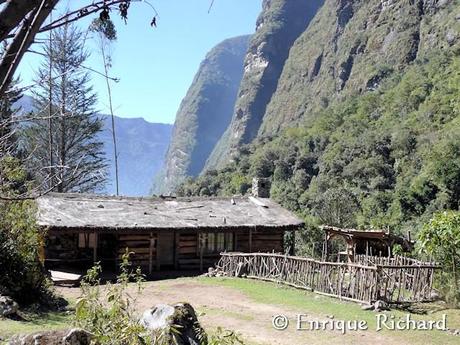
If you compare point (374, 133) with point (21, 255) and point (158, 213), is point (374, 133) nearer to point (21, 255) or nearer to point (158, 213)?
point (158, 213)

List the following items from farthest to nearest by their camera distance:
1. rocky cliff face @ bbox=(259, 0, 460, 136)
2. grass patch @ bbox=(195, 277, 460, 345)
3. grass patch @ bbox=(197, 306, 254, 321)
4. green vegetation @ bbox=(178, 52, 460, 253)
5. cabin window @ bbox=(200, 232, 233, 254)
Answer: rocky cliff face @ bbox=(259, 0, 460, 136) < green vegetation @ bbox=(178, 52, 460, 253) < cabin window @ bbox=(200, 232, 233, 254) < grass patch @ bbox=(197, 306, 254, 321) < grass patch @ bbox=(195, 277, 460, 345)

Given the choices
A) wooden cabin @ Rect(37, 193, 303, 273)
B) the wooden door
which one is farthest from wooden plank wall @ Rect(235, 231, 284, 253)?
the wooden door

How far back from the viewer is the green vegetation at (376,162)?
41.6 m

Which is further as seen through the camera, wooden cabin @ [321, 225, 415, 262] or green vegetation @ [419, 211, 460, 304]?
wooden cabin @ [321, 225, 415, 262]

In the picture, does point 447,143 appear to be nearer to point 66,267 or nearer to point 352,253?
point 352,253

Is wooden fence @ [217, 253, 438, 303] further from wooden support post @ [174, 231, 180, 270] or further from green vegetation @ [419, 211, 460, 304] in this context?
wooden support post @ [174, 231, 180, 270]

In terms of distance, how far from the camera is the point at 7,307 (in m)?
10.8

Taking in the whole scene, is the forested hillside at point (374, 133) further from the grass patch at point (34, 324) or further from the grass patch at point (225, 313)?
the grass patch at point (34, 324)

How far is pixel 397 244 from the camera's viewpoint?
22.6 m

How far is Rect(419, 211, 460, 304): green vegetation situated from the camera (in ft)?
45.5

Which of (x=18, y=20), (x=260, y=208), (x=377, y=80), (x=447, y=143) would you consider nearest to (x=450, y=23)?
(x=377, y=80)

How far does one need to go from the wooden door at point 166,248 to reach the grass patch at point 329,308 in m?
5.08

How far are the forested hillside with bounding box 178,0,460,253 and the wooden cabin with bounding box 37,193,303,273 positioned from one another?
7.76 m

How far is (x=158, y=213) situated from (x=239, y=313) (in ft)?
38.0
